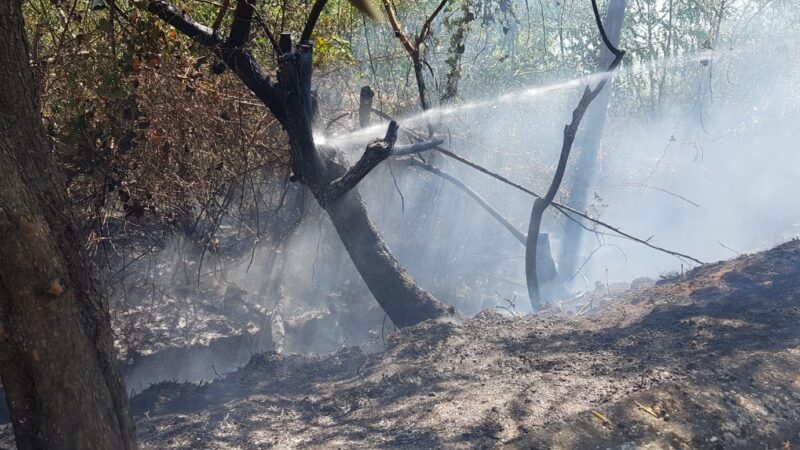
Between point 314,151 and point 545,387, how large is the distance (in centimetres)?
262

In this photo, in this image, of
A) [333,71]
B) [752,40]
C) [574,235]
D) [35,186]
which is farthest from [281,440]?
[752,40]

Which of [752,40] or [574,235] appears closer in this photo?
[574,235]

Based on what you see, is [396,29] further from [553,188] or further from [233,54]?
[553,188]

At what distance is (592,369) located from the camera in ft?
15.2

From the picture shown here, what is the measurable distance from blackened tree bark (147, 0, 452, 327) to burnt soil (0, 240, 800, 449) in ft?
1.98

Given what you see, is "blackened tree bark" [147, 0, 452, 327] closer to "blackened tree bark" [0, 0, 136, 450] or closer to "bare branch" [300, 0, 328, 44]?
"bare branch" [300, 0, 328, 44]

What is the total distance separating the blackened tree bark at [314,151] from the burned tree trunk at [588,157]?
5.49 meters

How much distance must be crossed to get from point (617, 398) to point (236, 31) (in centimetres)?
356

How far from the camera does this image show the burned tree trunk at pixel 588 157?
11.5m

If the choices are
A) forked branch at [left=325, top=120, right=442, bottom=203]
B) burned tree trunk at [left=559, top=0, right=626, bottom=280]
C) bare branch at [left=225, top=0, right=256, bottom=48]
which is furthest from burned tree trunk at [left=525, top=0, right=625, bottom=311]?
burned tree trunk at [left=559, top=0, right=626, bottom=280]

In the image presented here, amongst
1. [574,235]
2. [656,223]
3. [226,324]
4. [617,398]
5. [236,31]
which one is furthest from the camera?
[656,223]

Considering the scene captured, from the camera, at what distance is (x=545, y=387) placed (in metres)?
4.36

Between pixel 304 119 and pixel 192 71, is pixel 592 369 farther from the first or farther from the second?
pixel 192 71

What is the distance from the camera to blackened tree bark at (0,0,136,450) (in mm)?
2510
